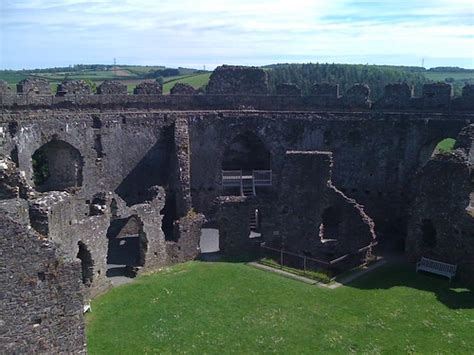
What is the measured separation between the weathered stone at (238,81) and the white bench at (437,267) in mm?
14776

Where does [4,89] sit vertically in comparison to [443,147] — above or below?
above

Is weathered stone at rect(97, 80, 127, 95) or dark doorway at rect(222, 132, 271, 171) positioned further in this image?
dark doorway at rect(222, 132, 271, 171)

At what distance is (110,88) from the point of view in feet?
98.4

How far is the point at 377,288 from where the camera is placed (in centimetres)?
2067

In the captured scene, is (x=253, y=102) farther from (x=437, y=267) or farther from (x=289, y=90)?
(x=437, y=267)

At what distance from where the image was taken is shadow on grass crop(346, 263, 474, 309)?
1933 cm

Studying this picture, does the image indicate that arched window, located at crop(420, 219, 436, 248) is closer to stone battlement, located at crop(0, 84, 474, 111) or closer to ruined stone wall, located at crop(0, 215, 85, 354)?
stone battlement, located at crop(0, 84, 474, 111)

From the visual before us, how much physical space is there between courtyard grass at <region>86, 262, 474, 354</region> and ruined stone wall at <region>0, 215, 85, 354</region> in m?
3.83

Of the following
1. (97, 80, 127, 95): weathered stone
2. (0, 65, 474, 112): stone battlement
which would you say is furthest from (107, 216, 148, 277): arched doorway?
(97, 80, 127, 95): weathered stone

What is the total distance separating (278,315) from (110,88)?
17434mm

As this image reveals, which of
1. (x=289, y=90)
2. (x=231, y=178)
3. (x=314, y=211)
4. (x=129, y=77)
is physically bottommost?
(x=314, y=211)

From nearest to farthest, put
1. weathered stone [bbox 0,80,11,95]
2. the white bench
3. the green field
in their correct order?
1. the white bench
2. weathered stone [bbox 0,80,11,95]
3. the green field

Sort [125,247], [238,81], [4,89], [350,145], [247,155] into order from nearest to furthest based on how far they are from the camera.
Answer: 1. [4,89]
2. [125,247]
3. [350,145]
4. [238,81]
5. [247,155]

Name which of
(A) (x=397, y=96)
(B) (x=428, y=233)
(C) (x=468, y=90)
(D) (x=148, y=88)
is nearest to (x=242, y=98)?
(D) (x=148, y=88)
